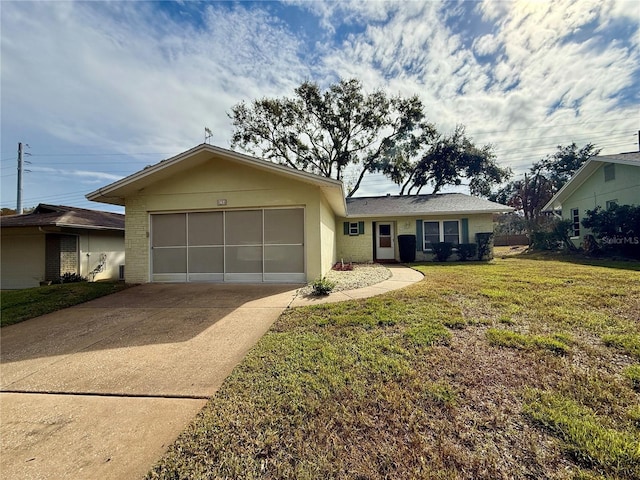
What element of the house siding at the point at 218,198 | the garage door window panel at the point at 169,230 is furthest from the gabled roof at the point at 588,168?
the garage door window panel at the point at 169,230

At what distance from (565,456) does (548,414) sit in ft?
1.45

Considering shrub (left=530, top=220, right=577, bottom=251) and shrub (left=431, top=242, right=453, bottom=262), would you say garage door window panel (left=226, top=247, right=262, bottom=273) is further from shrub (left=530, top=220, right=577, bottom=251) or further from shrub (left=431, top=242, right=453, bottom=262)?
shrub (left=530, top=220, right=577, bottom=251)

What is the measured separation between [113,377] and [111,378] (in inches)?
0.8

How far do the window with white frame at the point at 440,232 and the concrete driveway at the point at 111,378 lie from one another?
10.2m

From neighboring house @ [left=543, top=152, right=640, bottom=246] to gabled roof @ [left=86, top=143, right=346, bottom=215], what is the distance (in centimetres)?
1429

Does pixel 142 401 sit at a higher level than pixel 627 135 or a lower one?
lower

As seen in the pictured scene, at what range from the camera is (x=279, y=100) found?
22.5 metres

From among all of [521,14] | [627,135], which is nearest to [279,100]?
[521,14]

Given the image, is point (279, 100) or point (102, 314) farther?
point (279, 100)

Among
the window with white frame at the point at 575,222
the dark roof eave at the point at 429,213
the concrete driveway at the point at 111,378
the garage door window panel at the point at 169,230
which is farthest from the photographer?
the window with white frame at the point at 575,222

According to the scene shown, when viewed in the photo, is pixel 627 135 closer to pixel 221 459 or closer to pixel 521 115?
pixel 521 115

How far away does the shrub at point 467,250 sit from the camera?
512 inches

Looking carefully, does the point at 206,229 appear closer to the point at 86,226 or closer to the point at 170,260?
the point at 170,260

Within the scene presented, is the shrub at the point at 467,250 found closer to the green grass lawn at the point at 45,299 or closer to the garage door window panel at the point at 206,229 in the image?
the garage door window panel at the point at 206,229
